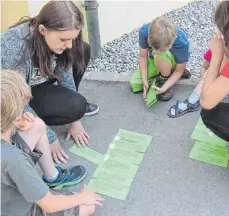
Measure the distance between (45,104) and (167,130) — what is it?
0.70 m

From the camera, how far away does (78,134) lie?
2.14m

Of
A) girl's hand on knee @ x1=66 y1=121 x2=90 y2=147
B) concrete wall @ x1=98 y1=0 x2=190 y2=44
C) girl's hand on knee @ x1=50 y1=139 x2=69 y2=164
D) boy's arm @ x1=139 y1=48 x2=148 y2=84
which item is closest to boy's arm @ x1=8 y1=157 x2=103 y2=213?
girl's hand on knee @ x1=50 y1=139 x2=69 y2=164

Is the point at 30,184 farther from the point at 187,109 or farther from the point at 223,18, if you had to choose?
the point at 187,109

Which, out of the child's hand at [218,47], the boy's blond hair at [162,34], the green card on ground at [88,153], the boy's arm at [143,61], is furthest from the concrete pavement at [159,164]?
the child's hand at [218,47]

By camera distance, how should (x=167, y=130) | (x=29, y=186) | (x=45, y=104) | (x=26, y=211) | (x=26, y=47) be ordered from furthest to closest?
(x=167, y=130)
(x=45, y=104)
(x=26, y=47)
(x=26, y=211)
(x=29, y=186)

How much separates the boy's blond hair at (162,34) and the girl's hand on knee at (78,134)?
0.61 m

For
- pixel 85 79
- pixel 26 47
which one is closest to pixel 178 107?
pixel 85 79

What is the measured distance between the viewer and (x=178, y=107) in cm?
228

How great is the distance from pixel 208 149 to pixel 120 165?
0.47m

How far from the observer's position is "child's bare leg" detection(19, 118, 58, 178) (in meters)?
1.61

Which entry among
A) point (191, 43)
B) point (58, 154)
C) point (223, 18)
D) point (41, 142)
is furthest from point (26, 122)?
point (191, 43)

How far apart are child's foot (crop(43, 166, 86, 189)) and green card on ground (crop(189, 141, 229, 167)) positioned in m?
0.57

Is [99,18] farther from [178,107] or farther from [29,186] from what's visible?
[29,186]

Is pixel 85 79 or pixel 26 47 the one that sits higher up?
pixel 26 47
